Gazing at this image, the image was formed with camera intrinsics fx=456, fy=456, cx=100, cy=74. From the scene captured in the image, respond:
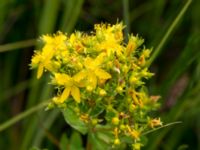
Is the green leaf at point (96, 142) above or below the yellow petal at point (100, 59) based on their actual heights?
below

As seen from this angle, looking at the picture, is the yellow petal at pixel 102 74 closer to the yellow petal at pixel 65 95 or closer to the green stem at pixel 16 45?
the yellow petal at pixel 65 95

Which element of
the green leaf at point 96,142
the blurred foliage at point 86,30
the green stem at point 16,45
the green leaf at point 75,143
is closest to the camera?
the green leaf at point 96,142

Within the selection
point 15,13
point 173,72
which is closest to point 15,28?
point 15,13

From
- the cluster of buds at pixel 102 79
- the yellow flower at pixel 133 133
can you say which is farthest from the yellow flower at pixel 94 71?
the yellow flower at pixel 133 133

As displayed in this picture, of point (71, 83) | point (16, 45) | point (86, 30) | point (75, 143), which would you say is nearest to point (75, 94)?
point (71, 83)

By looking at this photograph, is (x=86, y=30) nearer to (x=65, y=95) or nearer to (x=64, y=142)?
(x=64, y=142)
